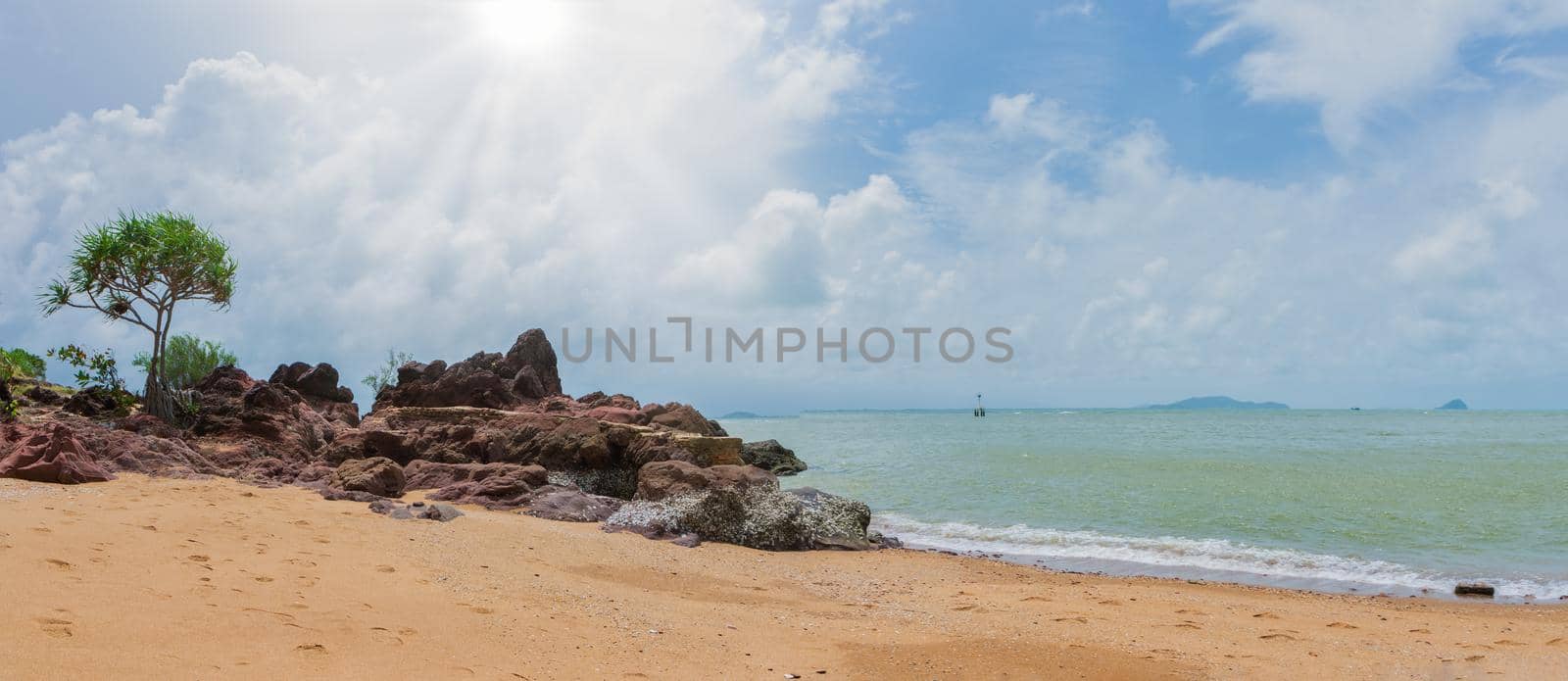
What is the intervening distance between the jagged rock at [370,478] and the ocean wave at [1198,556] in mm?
8982

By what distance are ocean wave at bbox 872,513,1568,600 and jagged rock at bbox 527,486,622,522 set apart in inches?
214

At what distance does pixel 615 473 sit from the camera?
19.0 meters

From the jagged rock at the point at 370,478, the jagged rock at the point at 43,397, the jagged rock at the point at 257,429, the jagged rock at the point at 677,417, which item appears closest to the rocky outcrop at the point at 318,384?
the jagged rock at the point at 257,429

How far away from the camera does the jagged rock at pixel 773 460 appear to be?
33.6 meters

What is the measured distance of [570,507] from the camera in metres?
13.6

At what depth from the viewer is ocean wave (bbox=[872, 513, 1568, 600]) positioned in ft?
37.5

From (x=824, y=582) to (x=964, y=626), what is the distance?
2.65m

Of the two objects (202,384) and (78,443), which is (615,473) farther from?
(202,384)

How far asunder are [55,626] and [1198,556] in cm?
1409

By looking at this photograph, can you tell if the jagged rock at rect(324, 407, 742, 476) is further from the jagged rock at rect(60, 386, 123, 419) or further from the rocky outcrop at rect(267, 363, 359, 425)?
the rocky outcrop at rect(267, 363, 359, 425)

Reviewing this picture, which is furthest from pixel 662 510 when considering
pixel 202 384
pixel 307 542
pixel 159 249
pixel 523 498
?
pixel 202 384

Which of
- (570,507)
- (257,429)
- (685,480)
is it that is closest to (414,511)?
(570,507)

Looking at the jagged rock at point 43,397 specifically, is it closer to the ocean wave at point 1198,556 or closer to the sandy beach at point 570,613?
the sandy beach at point 570,613

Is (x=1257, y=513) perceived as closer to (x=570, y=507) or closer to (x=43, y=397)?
(x=570, y=507)
